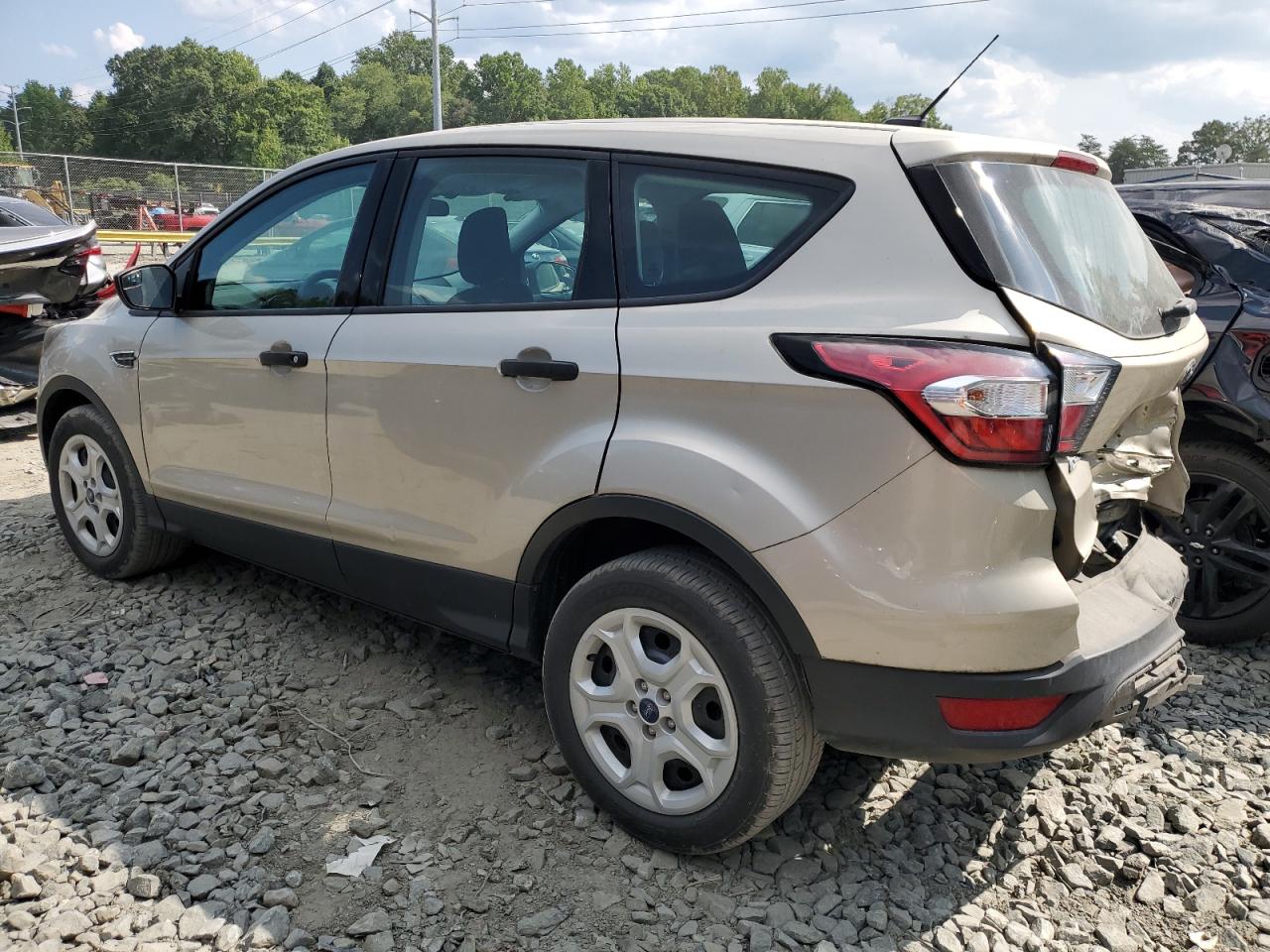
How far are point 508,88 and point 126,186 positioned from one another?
90.0 metres

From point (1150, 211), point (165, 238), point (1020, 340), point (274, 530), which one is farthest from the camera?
point (165, 238)

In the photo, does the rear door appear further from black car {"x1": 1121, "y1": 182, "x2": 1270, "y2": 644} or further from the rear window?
the rear window

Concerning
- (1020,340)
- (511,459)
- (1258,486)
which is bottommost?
(1258,486)

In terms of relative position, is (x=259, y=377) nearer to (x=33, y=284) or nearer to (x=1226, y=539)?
(x=1226, y=539)

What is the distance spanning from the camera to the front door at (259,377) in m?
3.35

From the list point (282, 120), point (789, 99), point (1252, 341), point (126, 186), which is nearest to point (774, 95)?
point (789, 99)

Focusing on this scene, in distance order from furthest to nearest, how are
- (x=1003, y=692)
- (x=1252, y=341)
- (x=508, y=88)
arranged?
(x=508, y=88) < (x=1252, y=341) < (x=1003, y=692)

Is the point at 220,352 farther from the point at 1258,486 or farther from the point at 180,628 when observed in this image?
the point at 1258,486

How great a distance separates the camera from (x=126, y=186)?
26.4 metres

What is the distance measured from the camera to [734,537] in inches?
91.4

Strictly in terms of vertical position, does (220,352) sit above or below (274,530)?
above

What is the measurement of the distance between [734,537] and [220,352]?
2.24 m

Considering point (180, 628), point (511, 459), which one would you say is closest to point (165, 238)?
point (180, 628)

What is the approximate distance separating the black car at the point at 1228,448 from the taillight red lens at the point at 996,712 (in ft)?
7.15
